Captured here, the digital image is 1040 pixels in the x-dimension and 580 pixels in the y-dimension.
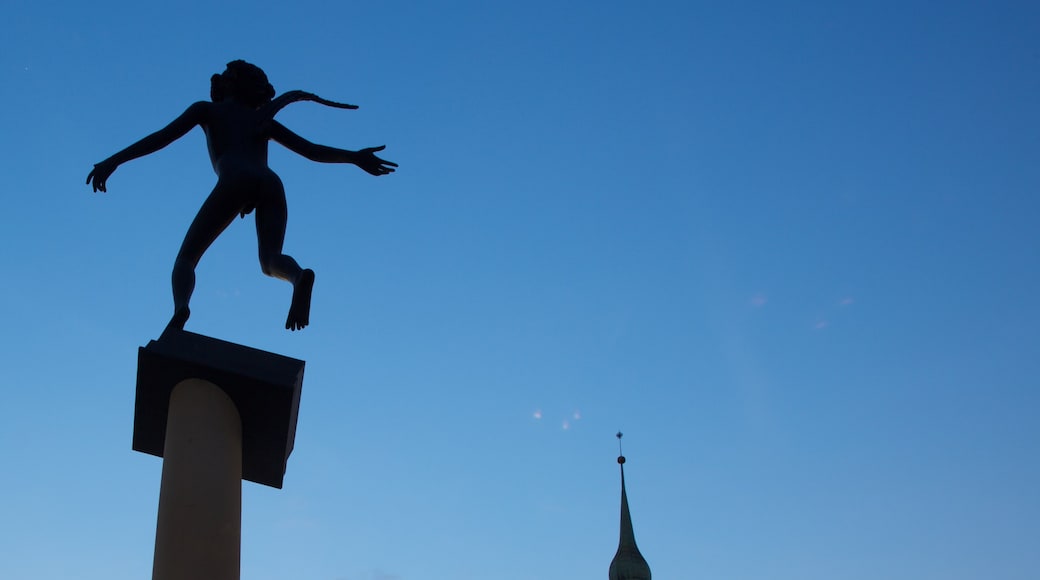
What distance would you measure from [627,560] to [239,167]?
7597 centimetres

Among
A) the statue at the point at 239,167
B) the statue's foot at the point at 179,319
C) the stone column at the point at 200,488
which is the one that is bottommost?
the stone column at the point at 200,488

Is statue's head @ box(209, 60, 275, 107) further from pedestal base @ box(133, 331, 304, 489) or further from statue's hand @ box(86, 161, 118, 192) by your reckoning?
pedestal base @ box(133, 331, 304, 489)

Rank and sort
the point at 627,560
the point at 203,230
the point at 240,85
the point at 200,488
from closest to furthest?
the point at 200,488, the point at 203,230, the point at 240,85, the point at 627,560

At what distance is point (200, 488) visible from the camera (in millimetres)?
8609

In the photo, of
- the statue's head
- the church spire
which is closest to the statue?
the statue's head

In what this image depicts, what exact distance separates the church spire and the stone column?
248ft

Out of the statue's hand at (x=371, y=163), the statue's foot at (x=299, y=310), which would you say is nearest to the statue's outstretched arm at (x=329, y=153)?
the statue's hand at (x=371, y=163)

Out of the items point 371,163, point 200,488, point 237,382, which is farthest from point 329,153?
point 200,488

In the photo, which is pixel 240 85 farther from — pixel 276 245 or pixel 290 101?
pixel 276 245

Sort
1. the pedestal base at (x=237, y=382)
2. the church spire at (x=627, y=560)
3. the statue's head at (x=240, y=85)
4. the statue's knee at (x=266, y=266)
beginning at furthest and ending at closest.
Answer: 1. the church spire at (x=627, y=560)
2. the statue's head at (x=240, y=85)
3. the statue's knee at (x=266, y=266)
4. the pedestal base at (x=237, y=382)

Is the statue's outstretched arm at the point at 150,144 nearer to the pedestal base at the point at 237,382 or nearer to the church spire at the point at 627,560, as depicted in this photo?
the pedestal base at the point at 237,382

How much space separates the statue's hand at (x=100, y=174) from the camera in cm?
1076

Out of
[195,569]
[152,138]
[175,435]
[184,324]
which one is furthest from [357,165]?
[195,569]

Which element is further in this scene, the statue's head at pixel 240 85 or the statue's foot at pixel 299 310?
the statue's head at pixel 240 85
